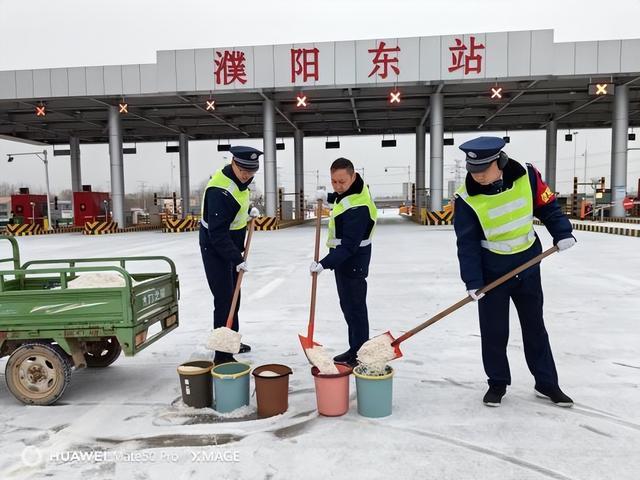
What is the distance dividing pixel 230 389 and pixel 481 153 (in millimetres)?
2109

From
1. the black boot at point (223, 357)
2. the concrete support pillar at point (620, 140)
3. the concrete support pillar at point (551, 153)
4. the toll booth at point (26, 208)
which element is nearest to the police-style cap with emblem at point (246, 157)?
the black boot at point (223, 357)

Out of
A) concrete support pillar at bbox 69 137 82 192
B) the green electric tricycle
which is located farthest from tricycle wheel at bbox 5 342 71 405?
concrete support pillar at bbox 69 137 82 192

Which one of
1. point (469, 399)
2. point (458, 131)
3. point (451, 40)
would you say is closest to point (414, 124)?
point (458, 131)

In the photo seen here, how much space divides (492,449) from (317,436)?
37.3 inches

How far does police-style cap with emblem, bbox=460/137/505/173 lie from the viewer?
279 centimetres

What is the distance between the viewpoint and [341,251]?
338 centimetres

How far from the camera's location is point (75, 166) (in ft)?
104

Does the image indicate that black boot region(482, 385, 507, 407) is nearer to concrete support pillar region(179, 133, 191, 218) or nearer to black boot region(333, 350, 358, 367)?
black boot region(333, 350, 358, 367)

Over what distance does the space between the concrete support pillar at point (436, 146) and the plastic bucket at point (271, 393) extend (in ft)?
66.1

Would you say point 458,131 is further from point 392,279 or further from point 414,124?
point 392,279

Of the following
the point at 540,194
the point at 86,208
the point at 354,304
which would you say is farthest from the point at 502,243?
the point at 86,208

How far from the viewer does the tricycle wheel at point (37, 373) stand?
312 cm

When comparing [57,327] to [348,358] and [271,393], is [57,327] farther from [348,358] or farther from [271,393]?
[348,358]

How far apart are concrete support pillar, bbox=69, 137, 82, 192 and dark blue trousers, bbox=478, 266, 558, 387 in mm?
33481
